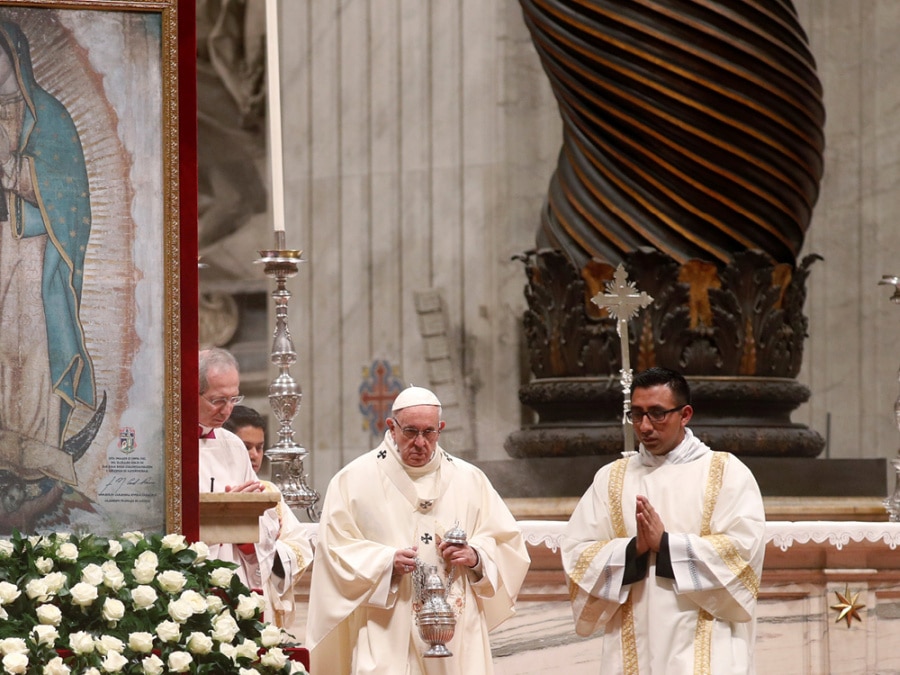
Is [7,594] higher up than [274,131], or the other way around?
[274,131]

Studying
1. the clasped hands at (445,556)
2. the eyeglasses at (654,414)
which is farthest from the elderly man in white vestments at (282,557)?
the eyeglasses at (654,414)

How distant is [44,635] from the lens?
4402 millimetres

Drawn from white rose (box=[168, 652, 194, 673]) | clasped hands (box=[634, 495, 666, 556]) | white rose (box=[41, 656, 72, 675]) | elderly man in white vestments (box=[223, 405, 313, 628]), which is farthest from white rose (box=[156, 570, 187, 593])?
elderly man in white vestments (box=[223, 405, 313, 628])

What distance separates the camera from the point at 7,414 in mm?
4961

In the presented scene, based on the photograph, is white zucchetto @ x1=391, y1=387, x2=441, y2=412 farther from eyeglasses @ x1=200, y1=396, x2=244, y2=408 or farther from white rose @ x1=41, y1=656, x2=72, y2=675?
Answer: white rose @ x1=41, y1=656, x2=72, y2=675

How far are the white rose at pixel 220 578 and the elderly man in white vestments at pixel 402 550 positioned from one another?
1656 mm

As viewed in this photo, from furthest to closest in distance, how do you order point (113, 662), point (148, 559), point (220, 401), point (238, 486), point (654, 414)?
point (220, 401)
point (238, 486)
point (654, 414)
point (148, 559)
point (113, 662)

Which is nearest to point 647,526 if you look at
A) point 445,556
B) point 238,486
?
point 445,556

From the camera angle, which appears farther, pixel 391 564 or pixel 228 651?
pixel 391 564

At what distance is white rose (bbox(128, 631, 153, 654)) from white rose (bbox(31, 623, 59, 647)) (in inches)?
6.9

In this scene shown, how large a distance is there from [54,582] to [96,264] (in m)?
0.90

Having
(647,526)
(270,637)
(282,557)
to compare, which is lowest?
(282,557)

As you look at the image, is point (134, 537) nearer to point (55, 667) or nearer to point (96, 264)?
point (55, 667)

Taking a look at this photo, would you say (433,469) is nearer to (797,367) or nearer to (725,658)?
(725,658)
